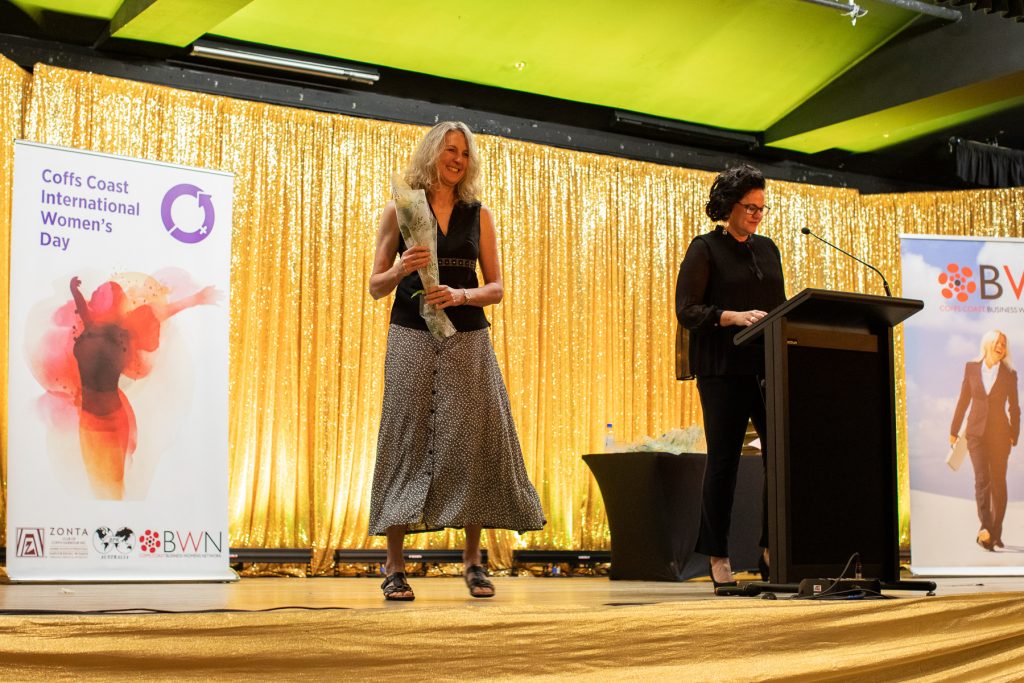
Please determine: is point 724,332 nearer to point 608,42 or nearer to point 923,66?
point 608,42

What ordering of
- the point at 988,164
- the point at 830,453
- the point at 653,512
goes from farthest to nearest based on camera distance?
the point at 988,164
the point at 653,512
the point at 830,453

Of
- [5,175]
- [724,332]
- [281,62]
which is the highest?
[281,62]

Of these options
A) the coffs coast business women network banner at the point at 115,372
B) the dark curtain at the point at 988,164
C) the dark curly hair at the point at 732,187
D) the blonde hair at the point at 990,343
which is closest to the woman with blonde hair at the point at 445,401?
the dark curly hair at the point at 732,187

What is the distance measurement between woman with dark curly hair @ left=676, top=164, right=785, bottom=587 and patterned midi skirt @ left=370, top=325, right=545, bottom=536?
30.7 inches

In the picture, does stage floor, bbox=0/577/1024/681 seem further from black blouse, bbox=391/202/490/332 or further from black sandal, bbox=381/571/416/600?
black blouse, bbox=391/202/490/332

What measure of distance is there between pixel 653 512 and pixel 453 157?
286cm

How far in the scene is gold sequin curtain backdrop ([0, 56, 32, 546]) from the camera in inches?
213

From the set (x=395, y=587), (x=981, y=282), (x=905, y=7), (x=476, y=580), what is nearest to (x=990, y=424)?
(x=981, y=282)

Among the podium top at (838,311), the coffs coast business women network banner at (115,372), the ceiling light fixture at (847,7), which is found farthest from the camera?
the ceiling light fixture at (847,7)

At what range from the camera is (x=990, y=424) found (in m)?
5.87

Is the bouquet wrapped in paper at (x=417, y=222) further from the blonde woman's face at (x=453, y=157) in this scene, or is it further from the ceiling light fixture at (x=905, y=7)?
the ceiling light fixture at (x=905, y=7)

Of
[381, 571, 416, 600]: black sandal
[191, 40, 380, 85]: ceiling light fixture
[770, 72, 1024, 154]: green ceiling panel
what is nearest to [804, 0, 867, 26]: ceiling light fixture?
[770, 72, 1024, 154]: green ceiling panel

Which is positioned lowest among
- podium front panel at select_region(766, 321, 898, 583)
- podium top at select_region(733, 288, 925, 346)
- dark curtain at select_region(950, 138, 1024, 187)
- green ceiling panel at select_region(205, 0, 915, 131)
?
Answer: podium front panel at select_region(766, 321, 898, 583)

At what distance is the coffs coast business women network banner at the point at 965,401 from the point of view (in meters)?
5.73
